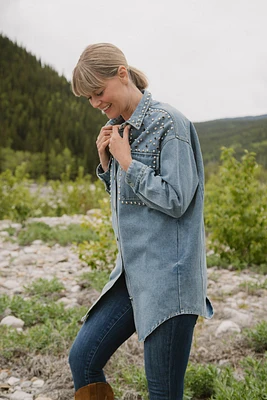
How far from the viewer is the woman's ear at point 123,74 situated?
1.70 meters

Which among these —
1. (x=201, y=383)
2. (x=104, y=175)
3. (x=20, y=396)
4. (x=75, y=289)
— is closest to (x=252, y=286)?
(x=75, y=289)

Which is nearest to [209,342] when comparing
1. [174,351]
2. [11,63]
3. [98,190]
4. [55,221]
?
[174,351]

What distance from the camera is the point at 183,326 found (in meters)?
1.62

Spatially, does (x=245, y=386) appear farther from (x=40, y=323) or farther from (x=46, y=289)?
(x=46, y=289)

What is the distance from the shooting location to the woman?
5.24 feet

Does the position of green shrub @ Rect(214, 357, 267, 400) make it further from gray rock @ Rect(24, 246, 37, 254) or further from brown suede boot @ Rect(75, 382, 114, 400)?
gray rock @ Rect(24, 246, 37, 254)

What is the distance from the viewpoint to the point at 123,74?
5.62 feet

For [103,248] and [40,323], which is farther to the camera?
[103,248]

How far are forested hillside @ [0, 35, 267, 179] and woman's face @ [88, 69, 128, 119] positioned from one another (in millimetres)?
11085

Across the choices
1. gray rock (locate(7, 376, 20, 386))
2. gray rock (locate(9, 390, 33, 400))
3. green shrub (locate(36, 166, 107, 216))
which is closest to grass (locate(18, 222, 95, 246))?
green shrub (locate(36, 166, 107, 216))

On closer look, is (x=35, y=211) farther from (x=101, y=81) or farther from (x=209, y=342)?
(x=101, y=81)

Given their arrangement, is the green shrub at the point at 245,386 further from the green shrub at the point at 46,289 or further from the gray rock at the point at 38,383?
the green shrub at the point at 46,289

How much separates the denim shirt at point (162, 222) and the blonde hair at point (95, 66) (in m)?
0.17

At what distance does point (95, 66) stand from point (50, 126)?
58.0ft
